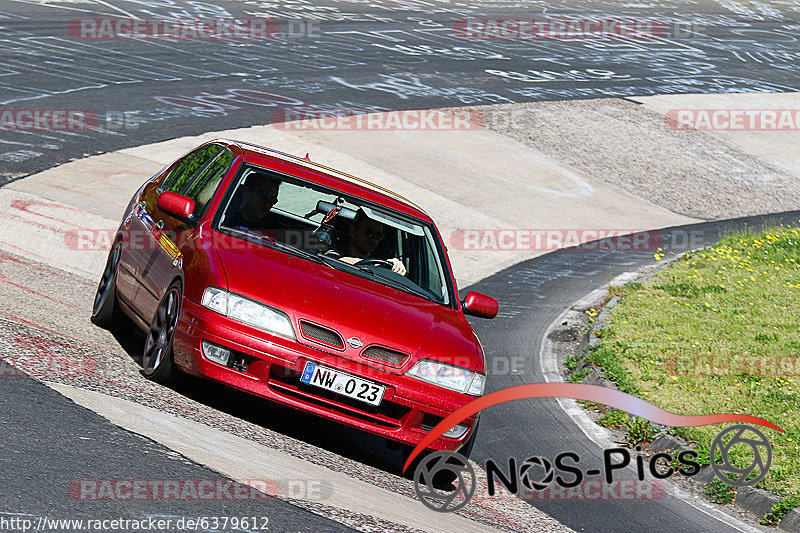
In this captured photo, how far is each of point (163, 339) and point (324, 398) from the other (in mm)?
1213

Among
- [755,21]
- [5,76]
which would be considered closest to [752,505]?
[5,76]

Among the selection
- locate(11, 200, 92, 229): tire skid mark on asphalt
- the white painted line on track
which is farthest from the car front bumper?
locate(11, 200, 92, 229): tire skid mark on asphalt

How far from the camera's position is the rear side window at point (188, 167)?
8.35 m

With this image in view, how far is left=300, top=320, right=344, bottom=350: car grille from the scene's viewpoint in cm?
639

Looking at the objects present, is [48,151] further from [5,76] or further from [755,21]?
[755,21]

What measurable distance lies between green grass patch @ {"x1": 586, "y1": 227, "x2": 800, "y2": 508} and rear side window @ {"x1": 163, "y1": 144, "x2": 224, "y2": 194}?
4.14m

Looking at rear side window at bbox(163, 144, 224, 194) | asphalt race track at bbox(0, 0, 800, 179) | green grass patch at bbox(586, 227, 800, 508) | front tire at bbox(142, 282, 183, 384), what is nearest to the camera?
front tire at bbox(142, 282, 183, 384)

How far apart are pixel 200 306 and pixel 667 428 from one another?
4355mm

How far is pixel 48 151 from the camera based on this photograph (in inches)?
620

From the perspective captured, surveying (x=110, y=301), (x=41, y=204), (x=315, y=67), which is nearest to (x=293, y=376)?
(x=110, y=301)

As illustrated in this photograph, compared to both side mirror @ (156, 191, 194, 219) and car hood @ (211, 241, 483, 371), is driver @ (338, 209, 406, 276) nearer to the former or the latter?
car hood @ (211, 241, 483, 371)

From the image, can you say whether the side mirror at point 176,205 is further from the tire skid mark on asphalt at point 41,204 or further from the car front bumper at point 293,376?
the tire skid mark on asphalt at point 41,204

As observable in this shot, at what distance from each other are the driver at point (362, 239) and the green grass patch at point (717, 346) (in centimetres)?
291

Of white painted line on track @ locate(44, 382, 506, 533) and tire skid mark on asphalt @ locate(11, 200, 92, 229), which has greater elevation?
white painted line on track @ locate(44, 382, 506, 533)
